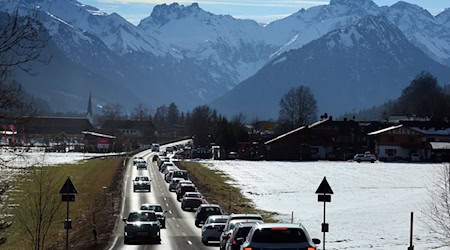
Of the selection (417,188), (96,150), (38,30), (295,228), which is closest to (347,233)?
(295,228)

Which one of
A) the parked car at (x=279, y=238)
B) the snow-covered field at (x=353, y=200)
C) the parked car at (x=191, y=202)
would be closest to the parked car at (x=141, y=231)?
the snow-covered field at (x=353, y=200)

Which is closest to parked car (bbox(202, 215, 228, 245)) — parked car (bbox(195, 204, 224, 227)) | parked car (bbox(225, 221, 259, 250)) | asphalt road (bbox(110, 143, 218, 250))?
asphalt road (bbox(110, 143, 218, 250))

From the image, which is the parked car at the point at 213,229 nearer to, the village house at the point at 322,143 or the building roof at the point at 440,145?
the building roof at the point at 440,145

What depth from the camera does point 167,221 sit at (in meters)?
45.8

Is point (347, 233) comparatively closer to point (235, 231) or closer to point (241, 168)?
point (235, 231)

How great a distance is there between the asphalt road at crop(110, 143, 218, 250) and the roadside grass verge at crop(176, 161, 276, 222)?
2654mm

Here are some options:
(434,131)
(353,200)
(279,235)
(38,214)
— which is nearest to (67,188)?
(38,214)

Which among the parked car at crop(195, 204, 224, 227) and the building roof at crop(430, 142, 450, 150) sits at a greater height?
the building roof at crop(430, 142, 450, 150)

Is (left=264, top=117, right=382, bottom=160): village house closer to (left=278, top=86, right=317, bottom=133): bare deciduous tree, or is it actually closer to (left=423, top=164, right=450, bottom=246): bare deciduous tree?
(left=278, top=86, right=317, bottom=133): bare deciduous tree

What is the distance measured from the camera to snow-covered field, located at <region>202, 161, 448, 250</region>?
1362 inches

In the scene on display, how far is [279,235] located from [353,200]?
4132cm

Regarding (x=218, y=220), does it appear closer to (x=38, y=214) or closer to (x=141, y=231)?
(x=141, y=231)

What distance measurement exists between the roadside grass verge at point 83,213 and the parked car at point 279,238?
38.6 ft

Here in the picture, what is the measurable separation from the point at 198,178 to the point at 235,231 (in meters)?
61.2
